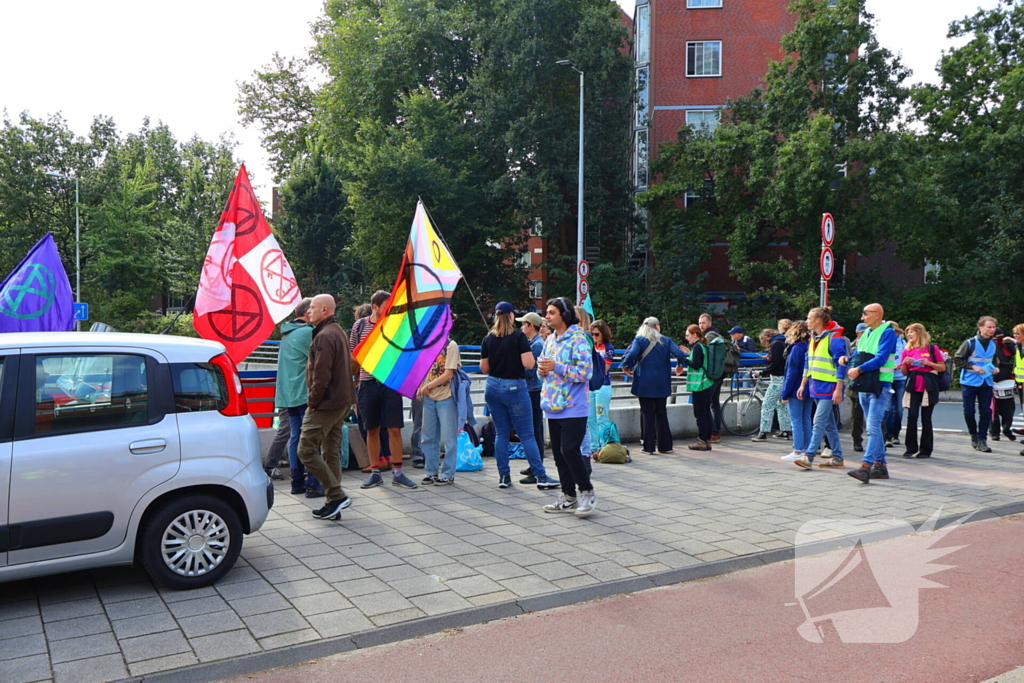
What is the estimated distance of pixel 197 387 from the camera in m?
5.27

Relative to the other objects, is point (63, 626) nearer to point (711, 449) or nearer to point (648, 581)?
point (648, 581)

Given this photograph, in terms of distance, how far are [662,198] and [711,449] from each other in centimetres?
2123

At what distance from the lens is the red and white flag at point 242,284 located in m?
9.06

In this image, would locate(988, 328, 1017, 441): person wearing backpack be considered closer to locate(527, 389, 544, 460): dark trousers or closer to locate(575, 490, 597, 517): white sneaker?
locate(527, 389, 544, 460): dark trousers

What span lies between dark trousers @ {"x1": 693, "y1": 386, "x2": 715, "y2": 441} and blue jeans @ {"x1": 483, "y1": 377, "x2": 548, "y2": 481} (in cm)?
386

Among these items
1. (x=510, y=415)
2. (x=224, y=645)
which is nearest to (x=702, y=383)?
(x=510, y=415)

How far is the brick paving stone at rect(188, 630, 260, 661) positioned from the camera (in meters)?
4.08

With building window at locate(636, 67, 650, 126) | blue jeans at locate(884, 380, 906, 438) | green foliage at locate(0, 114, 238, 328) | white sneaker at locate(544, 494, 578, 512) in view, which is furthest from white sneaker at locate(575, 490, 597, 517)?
green foliage at locate(0, 114, 238, 328)

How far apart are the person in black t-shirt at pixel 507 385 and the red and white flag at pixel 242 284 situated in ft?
8.15

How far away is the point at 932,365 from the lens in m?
11.1

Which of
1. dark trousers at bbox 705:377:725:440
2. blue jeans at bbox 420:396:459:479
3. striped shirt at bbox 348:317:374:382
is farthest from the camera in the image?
dark trousers at bbox 705:377:725:440

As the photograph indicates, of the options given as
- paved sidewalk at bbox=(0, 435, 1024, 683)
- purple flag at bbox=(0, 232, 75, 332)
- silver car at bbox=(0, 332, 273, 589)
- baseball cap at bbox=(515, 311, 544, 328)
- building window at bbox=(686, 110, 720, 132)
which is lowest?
paved sidewalk at bbox=(0, 435, 1024, 683)

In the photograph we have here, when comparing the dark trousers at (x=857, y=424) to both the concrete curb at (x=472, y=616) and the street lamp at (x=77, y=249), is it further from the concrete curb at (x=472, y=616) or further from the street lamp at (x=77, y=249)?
the street lamp at (x=77, y=249)

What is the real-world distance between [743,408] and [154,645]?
1067 centimetres
